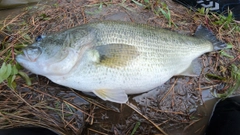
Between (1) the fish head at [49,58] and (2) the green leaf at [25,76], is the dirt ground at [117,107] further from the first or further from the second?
(1) the fish head at [49,58]

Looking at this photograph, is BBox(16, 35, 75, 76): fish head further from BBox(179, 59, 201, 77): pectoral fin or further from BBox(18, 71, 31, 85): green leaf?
BBox(179, 59, 201, 77): pectoral fin

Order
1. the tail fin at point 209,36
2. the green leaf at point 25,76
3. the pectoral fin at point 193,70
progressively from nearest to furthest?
the green leaf at point 25,76 < the pectoral fin at point 193,70 < the tail fin at point 209,36

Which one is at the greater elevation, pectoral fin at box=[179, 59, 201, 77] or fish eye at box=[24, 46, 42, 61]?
fish eye at box=[24, 46, 42, 61]

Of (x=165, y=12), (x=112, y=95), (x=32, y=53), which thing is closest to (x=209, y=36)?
(x=165, y=12)

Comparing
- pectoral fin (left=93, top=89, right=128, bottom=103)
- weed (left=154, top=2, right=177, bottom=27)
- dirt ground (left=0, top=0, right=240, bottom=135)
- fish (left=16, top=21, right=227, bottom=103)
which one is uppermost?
weed (left=154, top=2, right=177, bottom=27)

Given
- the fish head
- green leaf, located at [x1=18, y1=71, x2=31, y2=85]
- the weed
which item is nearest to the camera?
the fish head

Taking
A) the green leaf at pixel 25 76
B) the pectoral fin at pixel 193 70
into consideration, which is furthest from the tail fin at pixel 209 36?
the green leaf at pixel 25 76

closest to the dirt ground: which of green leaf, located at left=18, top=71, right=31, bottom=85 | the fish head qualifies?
green leaf, located at left=18, top=71, right=31, bottom=85

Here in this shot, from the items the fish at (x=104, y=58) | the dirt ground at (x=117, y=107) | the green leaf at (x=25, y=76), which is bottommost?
the dirt ground at (x=117, y=107)
